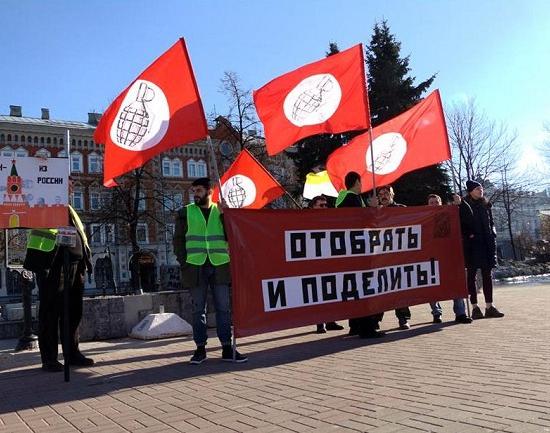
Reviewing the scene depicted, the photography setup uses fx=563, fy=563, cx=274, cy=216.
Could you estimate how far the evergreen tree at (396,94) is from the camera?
32188mm

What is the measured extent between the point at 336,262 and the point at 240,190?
4987 millimetres

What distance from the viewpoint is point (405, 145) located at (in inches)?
366

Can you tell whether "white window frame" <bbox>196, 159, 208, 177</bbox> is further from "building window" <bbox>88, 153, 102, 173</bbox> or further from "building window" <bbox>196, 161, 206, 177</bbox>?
"building window" <bbox>88, 153, 102, 173</bbox>

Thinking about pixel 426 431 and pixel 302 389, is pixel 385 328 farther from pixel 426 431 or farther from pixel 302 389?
pixel 426 431

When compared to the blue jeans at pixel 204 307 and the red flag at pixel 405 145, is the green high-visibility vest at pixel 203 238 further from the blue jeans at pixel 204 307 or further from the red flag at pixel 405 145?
the red flag at pixel 405 145

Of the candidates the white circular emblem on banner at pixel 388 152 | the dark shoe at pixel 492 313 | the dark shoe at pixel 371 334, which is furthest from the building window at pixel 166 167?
the dark shoe at pixel 371 334

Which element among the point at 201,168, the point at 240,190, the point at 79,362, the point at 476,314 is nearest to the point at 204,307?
the point at 79,362

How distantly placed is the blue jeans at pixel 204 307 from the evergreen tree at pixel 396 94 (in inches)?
1049

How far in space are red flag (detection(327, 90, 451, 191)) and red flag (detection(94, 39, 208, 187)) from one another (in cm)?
346

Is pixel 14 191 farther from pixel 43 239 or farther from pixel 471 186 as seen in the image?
pixel 471 186

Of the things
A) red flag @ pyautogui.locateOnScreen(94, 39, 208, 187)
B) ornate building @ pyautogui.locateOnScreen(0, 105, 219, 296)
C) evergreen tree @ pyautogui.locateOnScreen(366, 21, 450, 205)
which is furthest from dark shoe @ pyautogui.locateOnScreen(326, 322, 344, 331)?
ornate building @ pyautogui.locateOnScreen(0, 105, 219, 296)

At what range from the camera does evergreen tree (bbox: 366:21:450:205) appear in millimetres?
32188

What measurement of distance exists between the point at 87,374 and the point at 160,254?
2295 inches

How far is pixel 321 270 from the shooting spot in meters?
7.32
